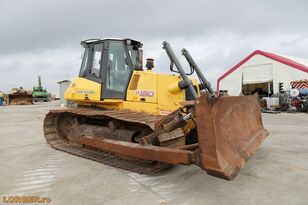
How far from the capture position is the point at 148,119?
13.9 feet

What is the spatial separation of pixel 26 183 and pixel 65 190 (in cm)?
77

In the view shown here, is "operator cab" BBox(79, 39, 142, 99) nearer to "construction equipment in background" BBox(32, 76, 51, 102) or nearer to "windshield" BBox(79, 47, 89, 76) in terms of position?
"windshield" BBox(79, 47, 89, 76)

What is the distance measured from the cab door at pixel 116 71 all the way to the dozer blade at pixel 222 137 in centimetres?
243

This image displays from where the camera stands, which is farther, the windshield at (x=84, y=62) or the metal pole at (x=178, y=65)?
the windshield at (x=84, y=62)

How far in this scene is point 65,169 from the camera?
15.1 feet

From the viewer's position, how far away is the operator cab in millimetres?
5457

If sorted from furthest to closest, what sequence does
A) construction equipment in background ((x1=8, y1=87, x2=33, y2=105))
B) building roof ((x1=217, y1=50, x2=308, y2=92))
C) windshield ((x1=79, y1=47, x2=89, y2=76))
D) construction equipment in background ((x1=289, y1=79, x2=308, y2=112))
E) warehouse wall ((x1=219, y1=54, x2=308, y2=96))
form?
construction equipment in background ((x1=8, y1=87, x2=33, y2=105)) → warehouse wall ((x1=219, y1=54, x2=308, y2=96)) → building roof ((x1=217, y1=50, x2=308, y2=92)) → construction equipment in background ((x1=289, y1=79, x2=308, y2=112)) → windshield ((x1=79, y1=47, x2=89, y2=76))

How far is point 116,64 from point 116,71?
6.1 inches

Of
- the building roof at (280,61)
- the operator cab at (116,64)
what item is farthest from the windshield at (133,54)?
the building roof at (280,61)

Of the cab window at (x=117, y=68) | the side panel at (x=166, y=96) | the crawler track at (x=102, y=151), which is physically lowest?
the crawler track at (x=102, y=151)

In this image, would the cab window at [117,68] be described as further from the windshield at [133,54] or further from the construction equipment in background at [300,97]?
the construction equipment in background at [300,97]

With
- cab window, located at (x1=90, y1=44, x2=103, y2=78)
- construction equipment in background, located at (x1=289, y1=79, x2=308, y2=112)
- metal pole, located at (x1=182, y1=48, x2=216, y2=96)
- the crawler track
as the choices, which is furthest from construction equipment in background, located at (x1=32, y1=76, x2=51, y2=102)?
metal pole, located at (x1=182, y1=48, x2=216, y2=96)

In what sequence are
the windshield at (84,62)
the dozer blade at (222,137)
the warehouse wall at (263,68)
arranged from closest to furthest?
the dozer blade at (222,137), the windshield at (84,62), the warehouse wall at (263,68)

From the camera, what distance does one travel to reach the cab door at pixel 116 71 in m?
5.44
